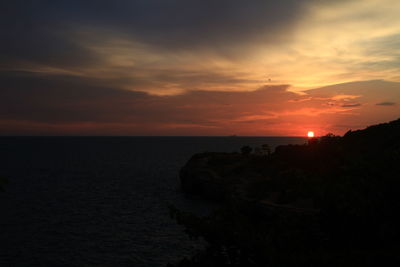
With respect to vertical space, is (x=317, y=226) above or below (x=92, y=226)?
above

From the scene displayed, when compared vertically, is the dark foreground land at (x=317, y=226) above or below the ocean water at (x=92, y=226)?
above

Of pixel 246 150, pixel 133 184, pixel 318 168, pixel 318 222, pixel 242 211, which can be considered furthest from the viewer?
pixel 246 150

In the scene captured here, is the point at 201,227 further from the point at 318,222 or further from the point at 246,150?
the point at 246,150

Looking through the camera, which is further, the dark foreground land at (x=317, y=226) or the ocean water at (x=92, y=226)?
the ocean water at (x=92, y=226)

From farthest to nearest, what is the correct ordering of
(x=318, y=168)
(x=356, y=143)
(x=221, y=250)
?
(x=356, y=143) < (x=318, y=168) < (x=221, y=250)

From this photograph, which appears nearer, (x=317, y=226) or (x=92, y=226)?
(x=317, y=226)

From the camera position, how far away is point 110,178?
289ft

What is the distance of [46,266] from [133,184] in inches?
1856

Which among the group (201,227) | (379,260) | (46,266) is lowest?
(46,266)

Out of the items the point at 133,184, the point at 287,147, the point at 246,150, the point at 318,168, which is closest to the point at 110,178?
the point at 133,184

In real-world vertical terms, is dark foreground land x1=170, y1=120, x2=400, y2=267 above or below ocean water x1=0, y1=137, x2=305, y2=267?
above

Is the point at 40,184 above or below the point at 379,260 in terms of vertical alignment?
below

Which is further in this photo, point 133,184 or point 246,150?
point 246,150

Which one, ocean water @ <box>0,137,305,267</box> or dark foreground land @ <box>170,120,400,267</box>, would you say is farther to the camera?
ocean water @ <box>0,137,305,267</box>
